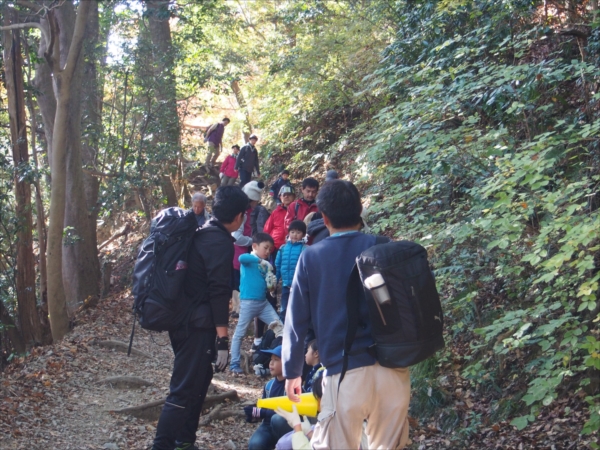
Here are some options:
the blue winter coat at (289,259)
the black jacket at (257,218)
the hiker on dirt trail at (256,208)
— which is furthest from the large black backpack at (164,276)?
the black jacket at (257,218)

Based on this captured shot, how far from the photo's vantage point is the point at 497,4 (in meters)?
8.62

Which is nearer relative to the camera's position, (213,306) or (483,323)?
(213,306)

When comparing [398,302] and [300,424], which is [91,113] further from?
[398,302]

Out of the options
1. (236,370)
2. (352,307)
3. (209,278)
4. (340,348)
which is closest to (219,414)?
(236,370)

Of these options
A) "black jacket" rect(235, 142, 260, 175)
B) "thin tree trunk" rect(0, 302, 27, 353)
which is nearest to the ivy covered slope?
"thin tree trunk" rect(0, 302, 27, 353)

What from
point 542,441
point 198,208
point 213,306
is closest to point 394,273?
point 213,306

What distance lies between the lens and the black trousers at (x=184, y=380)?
15.8 feet

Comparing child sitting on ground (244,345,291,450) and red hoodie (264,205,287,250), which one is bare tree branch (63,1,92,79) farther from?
child sitting on ground (244,345,291,450)

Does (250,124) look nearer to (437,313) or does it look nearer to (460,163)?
(460,163)

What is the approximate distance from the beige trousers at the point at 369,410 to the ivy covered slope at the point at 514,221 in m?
1.48

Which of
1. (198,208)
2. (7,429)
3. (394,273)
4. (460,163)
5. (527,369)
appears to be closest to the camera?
(394,273)

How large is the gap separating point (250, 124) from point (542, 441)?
71.0 ft

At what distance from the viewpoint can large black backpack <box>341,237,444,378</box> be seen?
3105 mm

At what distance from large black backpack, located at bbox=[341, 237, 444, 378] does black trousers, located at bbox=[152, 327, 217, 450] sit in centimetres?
196
